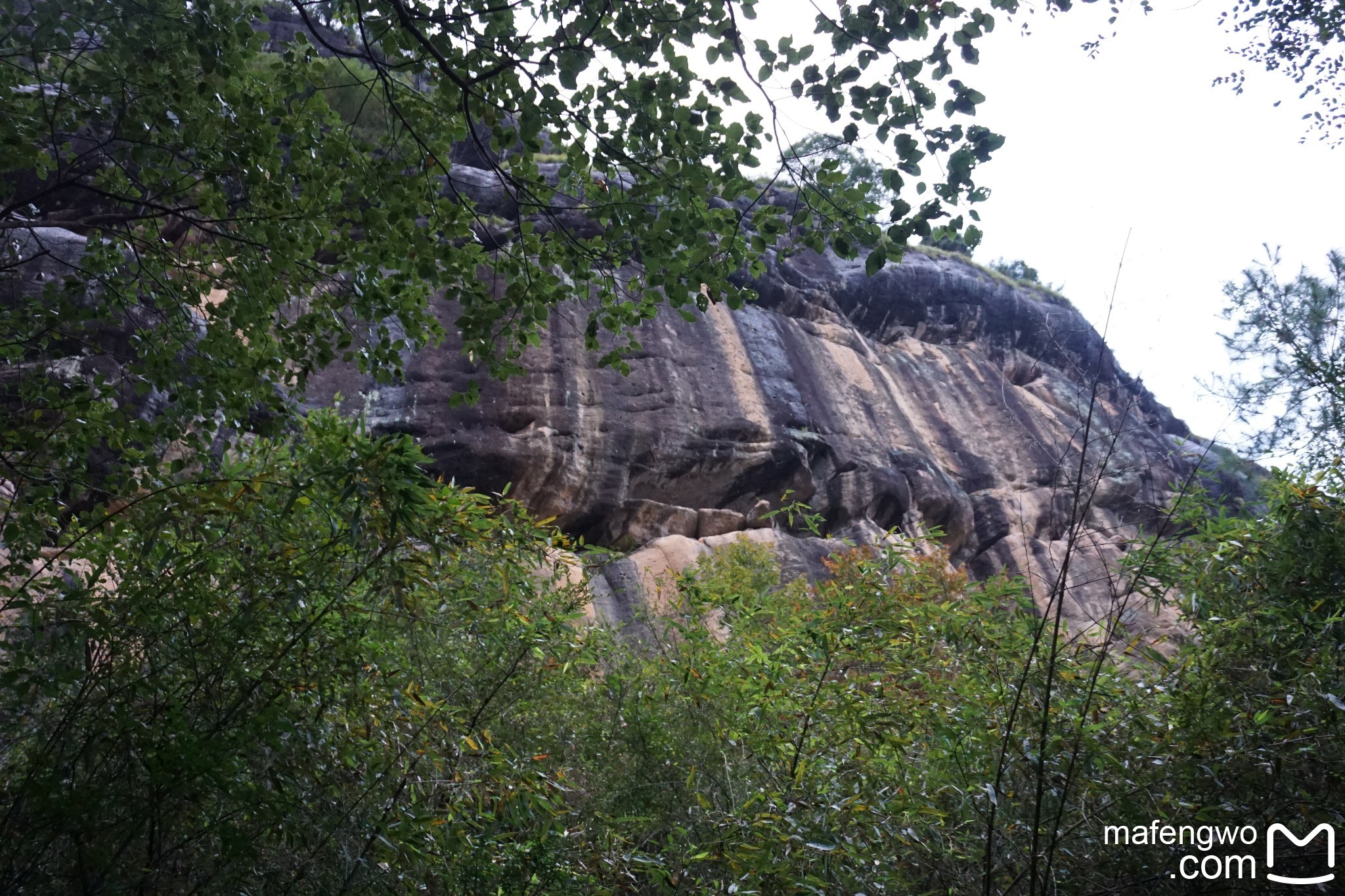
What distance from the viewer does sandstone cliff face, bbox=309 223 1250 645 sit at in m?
12.7

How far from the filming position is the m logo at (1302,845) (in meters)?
2.57

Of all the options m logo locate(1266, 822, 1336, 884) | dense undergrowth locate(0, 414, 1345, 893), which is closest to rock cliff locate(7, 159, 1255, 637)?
dense undergrowth locate(0, 414, 1345, 893)

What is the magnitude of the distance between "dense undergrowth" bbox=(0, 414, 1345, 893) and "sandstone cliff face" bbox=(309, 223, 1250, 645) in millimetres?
6473

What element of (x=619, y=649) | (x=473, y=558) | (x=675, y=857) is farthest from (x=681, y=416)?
(x=675, y=857)

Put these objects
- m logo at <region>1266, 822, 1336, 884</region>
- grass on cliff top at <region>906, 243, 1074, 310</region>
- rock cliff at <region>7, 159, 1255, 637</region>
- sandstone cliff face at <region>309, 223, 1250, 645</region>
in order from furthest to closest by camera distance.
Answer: grass on cliff top at <region>906, 243, 1074, 310</region>, sandstone cliff face at <region>309, 223, 1250, 645</region>, rock cliff at <region>7, 159, 1255, 637</region>, m logo at <region>1266, 822, 1336, 884</region>

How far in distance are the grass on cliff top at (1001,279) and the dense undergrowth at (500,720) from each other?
57.9 ft

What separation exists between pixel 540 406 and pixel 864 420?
6.44 metres

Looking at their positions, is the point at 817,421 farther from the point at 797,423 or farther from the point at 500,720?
the point at 500,720

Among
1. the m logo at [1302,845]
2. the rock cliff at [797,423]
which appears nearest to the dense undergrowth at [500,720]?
the m logo at [1302,845]

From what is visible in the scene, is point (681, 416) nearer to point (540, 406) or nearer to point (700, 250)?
point (540, 406)

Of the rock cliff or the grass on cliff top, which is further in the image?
the grass on cliff top

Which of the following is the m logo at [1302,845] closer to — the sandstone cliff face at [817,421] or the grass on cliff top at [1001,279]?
the sandstone cliff face at [817,421]

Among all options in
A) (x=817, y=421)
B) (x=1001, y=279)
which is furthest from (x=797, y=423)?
(x=1001, y=279)

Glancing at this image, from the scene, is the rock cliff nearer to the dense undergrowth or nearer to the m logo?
the dense undergrowth
